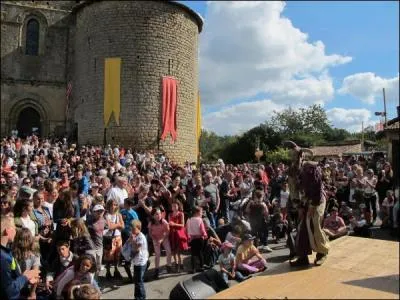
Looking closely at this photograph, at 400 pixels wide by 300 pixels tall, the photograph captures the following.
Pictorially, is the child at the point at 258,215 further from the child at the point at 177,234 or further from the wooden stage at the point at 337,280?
the wooden stage at the point at 337,280

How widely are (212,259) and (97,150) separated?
467 inches

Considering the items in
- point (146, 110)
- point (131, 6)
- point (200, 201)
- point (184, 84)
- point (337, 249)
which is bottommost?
point (337, 249)

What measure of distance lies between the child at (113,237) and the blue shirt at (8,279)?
2.86 metres

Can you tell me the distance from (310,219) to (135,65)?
1946 cm

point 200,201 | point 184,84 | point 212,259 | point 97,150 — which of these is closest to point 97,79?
point 184,84

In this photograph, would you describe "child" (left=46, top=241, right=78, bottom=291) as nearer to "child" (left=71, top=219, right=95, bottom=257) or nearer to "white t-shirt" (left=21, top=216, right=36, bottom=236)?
"child" (left=71, top=219, right=95, bottom=257)

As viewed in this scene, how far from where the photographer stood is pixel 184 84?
2470 cm

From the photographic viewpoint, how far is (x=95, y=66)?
23844 mm

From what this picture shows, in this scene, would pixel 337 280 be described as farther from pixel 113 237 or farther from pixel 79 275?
pixel 113 237

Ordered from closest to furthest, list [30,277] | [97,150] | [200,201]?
[30,277] < [200,201] < [97,150]

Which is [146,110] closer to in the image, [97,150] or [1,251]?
[97,150]

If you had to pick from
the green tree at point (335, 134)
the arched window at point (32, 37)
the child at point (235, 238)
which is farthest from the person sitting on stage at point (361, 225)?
the green tree at point (335, 134)

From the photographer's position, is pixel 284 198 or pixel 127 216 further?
pixel 284 198

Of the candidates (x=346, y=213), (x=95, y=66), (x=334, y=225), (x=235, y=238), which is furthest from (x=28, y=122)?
(x=334, y=225)
